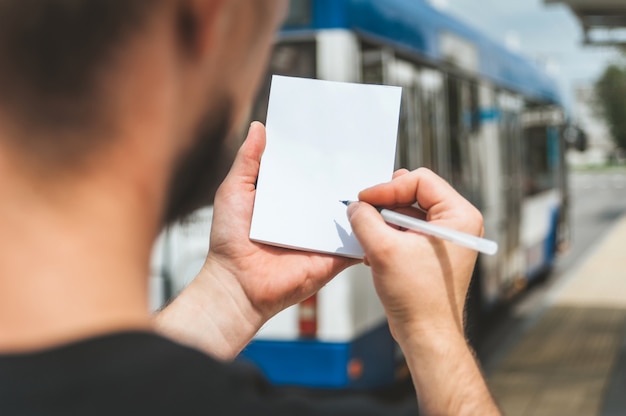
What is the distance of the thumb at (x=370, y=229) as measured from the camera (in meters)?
1.33

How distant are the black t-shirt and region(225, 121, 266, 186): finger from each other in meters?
0.80

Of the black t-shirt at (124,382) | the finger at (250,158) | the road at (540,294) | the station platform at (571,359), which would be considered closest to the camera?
the black t-shirt at (124,382)

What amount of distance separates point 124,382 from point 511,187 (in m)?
9.57

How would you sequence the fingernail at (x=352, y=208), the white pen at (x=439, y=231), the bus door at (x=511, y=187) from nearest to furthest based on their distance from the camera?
the white pen at (x=439, y=231) < the fingernail at (x=352, y=208) < the bus door at (x=511, y=187)

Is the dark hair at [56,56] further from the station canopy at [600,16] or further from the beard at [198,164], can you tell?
the station canopy at [600,16]

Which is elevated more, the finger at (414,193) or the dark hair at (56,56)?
the dark hair at (56,56)

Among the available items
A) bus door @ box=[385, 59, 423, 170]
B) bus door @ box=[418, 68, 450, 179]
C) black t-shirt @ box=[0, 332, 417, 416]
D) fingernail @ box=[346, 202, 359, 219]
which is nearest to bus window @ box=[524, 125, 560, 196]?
bus door @ box=[418, 68, 450, 179]

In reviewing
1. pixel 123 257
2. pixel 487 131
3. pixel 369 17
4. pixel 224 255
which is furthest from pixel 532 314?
pixel 123 257

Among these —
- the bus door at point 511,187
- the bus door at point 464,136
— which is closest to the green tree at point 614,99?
the bus door at point 511,187

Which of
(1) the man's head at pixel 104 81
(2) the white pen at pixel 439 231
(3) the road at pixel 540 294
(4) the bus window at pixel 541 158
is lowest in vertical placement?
(3) the road at pixel 540 294

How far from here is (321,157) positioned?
4.96 feet

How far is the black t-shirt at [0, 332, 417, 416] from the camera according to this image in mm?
711

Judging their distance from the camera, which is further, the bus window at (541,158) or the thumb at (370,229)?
the bus window at (541,158)

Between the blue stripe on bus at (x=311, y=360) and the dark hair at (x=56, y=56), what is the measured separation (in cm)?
462
